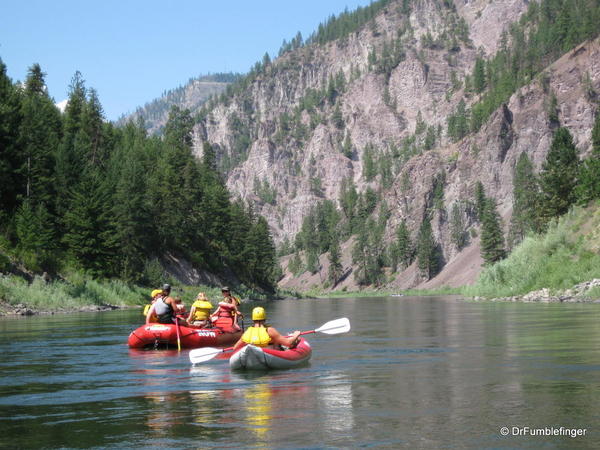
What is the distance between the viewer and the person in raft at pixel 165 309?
83.7 ft

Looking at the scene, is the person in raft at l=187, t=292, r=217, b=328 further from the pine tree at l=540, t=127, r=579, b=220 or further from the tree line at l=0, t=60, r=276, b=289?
the pine tree at l=540, t=127, r=579, b=220

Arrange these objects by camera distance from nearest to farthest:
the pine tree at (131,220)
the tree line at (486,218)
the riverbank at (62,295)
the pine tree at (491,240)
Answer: the riverbank at (62,295) < the pine tree at (131,220) < the tree line at (486,218) < the pine tree at (491,240)

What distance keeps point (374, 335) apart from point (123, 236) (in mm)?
48714

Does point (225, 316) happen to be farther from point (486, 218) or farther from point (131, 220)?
point (486, 218)

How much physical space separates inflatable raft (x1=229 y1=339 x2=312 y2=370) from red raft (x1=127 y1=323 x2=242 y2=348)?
611cm

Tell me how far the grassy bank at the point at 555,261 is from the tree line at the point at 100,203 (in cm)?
3243

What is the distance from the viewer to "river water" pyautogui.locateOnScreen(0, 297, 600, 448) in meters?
11.7

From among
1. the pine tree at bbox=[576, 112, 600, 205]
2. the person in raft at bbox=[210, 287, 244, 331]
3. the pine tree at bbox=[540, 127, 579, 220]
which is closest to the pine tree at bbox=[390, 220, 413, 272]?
the pine tree at bbox=[540, 127, 579, 220]

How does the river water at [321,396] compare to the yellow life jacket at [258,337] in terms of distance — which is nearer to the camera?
the river water at [321,396]

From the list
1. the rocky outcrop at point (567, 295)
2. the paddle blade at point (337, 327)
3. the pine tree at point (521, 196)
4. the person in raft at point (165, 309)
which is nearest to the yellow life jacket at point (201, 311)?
the person in raft at point (165, 309)

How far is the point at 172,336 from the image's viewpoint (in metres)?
25.6

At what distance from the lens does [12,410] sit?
14.6 m

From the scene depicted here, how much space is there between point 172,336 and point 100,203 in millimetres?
43608

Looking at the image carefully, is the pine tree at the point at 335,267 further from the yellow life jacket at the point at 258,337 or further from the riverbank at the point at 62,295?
the yellow life jacket at the point at 258,337
